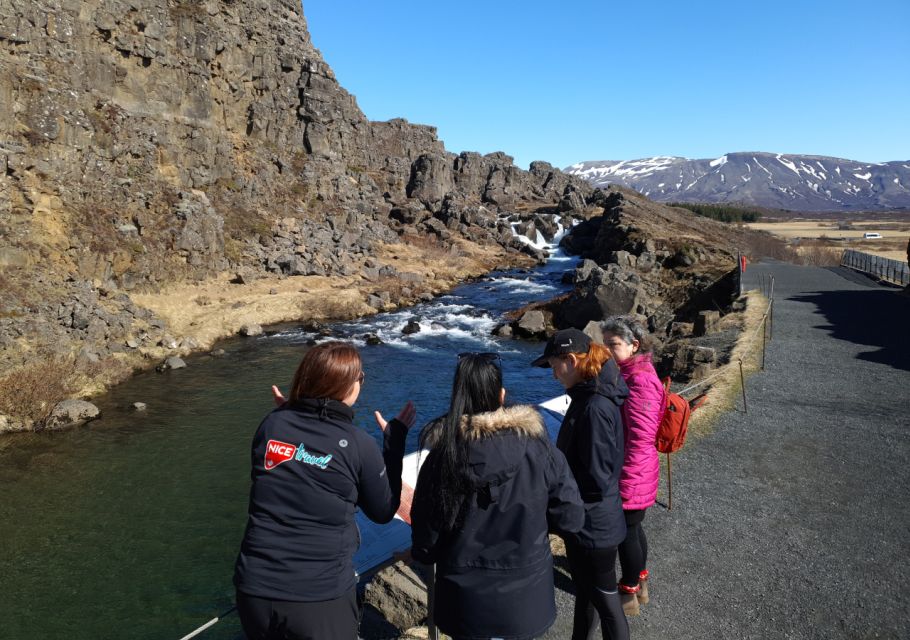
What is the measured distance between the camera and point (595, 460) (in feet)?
13.1

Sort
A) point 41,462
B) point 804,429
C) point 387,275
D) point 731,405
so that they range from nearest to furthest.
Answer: point 804,429
point 731,405
point 41,462
point 387,275

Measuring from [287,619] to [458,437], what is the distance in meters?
1.32

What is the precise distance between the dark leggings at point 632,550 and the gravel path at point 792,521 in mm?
605

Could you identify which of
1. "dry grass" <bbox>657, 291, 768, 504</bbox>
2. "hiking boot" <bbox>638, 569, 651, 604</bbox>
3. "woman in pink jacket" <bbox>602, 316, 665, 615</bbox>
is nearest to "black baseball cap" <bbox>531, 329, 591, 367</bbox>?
"woman in pink jacket" <bbox>602, 316, 665, 615</bbox>

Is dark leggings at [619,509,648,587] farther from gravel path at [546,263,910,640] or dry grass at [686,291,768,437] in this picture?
dry grass at [686,291,768,437]

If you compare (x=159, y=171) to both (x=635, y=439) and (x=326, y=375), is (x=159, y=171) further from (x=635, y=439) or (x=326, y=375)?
(x=326, y=375)

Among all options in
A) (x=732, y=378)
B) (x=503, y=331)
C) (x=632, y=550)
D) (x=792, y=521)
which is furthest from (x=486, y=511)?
(x=503, y=331)

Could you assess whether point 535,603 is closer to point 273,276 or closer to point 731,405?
point 731,405

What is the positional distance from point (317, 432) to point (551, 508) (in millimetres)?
1433

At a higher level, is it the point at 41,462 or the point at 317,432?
the point at 317,432

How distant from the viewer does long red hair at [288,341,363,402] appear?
312 cm

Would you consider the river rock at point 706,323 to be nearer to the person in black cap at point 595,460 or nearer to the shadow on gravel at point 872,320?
the shadow on gravel at point 872,320

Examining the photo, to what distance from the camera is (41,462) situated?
13.6m

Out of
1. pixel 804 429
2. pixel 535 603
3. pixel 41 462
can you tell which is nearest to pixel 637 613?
pixel 535 603
